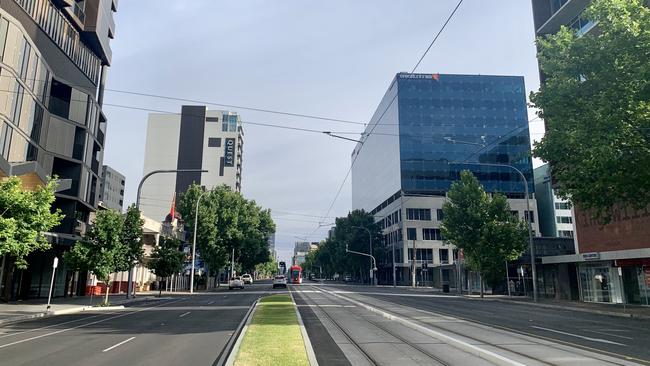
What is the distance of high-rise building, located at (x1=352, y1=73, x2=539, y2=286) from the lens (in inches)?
3474

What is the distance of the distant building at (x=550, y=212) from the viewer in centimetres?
9038

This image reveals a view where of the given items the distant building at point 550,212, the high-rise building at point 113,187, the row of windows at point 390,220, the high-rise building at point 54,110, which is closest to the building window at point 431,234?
the row of windows at point 390,220

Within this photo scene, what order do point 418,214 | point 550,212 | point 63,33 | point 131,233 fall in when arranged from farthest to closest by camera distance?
point 550,212 → point 418,214 → point 63,33 → point 131,233

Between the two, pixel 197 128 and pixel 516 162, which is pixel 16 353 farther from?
pixel 197 128

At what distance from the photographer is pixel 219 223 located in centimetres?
6194

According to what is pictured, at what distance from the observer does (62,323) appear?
19094 mm

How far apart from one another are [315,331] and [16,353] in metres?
8.84

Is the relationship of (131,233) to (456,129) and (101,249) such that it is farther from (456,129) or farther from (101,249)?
(456,129)

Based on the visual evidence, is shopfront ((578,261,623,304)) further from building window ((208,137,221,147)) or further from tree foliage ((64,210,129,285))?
building window ((208,137,221,147))

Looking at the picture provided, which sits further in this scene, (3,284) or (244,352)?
(3,284)

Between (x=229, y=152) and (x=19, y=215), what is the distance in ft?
312

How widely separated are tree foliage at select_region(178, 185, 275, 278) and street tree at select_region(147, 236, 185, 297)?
12232 millimetres

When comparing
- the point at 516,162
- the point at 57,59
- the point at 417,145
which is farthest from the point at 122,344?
the point at 516,162

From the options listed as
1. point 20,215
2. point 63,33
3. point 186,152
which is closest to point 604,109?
point 20,215
